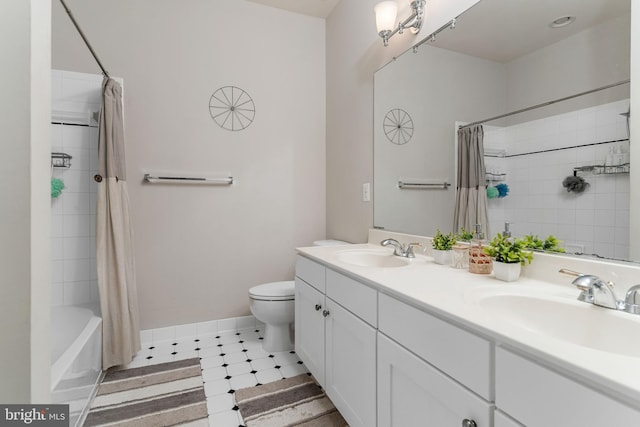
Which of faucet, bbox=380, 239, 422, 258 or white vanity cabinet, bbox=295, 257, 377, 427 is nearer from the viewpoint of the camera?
white vanity cabinet, bbox=295, 257, 377, 427

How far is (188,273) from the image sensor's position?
242 centimetres

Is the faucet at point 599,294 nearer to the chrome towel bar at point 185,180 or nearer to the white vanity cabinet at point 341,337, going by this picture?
the white vanity cabinet at point 341,337

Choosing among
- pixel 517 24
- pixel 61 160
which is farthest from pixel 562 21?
pixel 61 160

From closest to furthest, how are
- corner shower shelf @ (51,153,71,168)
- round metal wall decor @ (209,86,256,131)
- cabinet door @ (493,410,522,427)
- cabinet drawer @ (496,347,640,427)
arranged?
cabinet drawer @ (496,347,640,427) → cabinet door @ (493,410,522,427) → corner shower shelf @ (51,153,71,168) → round metal wall decor @ (209,86,256,131)

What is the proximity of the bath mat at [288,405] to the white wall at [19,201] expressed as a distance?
1011 millimetres

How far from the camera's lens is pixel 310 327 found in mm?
1725

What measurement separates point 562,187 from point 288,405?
158 cm

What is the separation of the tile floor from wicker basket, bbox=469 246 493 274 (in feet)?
4.18

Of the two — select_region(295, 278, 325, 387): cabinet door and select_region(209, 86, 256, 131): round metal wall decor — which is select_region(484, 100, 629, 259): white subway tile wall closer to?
select_region(295, 278, 325, 387): cabinet door

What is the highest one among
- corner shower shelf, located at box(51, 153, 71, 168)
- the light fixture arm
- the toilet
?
the light fixture arm

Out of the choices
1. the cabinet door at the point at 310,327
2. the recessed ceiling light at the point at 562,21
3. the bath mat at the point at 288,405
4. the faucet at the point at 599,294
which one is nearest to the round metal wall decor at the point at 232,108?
the cabinet door at the point at 310,327

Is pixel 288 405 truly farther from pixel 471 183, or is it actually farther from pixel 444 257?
pixel 471 183

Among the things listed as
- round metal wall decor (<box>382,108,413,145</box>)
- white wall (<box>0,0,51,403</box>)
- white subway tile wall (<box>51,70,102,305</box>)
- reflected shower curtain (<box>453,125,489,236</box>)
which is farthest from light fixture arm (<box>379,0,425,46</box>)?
white subway tile wall (<box>51,70,102,305</box>)

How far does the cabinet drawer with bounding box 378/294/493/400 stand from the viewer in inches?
28.3
